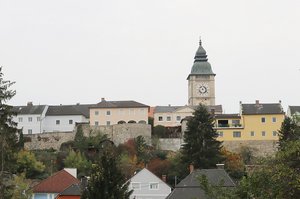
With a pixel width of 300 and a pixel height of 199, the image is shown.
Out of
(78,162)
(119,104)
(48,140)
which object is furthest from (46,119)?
(78,162)

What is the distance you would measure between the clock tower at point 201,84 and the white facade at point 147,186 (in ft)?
196

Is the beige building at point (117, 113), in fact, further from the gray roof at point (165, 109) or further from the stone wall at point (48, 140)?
the stone wall at point (48, 140)

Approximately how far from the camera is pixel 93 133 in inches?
3465

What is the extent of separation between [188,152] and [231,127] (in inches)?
960

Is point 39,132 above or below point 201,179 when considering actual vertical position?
above

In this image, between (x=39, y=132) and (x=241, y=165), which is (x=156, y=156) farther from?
(x=39, y=132)

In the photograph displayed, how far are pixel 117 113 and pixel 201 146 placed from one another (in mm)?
34225

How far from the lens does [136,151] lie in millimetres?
82000

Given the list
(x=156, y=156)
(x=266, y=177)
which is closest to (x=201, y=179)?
(x=266, y=177)

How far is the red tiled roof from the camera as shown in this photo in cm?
5728

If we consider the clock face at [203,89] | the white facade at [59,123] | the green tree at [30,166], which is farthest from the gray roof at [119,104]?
the green tree at [30,166]

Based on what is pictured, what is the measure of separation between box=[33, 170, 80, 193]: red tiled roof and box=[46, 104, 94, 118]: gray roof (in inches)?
1583

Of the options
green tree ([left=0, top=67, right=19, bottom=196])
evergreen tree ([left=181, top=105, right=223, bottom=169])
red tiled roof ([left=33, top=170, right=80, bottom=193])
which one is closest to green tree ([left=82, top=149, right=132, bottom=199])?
green tree ([left=0, top=67, right=19, bottom=196])

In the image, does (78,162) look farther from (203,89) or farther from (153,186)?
(203,89)
